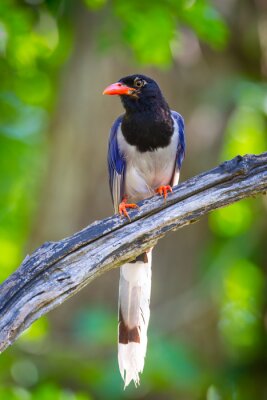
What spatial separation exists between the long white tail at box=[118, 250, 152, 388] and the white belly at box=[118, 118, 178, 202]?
57cm

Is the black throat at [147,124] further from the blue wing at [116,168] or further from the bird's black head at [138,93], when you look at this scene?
the blue wing at [116,168]

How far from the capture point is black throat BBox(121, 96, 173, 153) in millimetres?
6959

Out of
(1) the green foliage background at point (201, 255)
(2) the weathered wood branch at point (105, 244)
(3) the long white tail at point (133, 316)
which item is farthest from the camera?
(1) the green foliage background at point (201, 255)

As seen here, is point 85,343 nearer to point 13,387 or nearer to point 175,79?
point 13,387

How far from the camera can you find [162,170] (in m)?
7.06

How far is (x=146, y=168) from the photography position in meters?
7.02

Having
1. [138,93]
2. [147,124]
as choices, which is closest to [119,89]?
[138,93]

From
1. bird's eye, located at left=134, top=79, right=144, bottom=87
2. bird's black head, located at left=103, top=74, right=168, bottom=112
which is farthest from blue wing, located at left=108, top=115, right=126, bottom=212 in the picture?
bird's eye, located at left=134, top=79, right=144, bottom=87

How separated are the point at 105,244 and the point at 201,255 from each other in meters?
4.46

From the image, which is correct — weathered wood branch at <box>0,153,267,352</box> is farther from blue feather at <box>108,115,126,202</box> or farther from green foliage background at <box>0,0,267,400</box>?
green foliage background at <box>0,0,267,400</box>

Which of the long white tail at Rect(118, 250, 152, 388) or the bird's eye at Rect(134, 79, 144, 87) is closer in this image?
the long white tail at Rect(118, 250, 152, 388)

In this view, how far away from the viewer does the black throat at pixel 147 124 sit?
6.96 metres

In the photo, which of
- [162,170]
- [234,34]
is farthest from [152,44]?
[234,34]

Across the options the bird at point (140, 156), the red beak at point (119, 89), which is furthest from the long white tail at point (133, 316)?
the red beak at point (119, 89)
